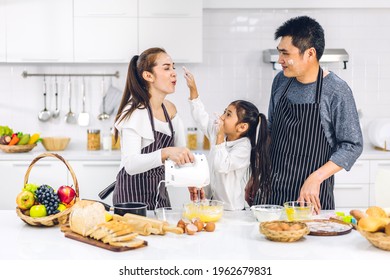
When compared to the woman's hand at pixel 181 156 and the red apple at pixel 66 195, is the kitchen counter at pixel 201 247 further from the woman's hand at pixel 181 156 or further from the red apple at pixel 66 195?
the woman's hand at pixel 181 156

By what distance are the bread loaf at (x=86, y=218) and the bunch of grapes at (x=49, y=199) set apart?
16 cm

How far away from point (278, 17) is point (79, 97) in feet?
6.24

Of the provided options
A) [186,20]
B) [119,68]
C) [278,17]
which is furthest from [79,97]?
[278,17]

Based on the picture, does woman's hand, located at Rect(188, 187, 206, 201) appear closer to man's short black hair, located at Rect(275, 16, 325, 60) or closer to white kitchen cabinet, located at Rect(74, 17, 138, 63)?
man's short black hair, located at Rect(275, 16, 325, 60)

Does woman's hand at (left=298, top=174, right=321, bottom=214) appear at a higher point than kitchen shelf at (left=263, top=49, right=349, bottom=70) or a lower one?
lower

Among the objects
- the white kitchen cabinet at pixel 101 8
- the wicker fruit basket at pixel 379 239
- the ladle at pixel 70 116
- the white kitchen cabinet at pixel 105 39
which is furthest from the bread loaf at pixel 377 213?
the ladle at pixel 70 116

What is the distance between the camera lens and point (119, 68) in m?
5.60

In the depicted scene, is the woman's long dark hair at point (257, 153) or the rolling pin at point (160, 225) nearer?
the rolling pin at point (160, 225)

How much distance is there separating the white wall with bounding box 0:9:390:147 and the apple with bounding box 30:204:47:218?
3.05 m

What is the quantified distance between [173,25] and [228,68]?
69 cm

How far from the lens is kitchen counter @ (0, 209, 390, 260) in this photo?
2232mm

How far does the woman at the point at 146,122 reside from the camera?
328cm

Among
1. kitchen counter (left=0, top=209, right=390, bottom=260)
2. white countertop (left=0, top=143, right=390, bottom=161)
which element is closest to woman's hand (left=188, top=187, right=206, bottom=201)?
kitchen counter (left=0, top=209, right=390, bottom=260)

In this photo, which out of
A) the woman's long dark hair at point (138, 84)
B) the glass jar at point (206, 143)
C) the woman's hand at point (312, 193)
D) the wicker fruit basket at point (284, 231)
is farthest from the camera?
the glass jar at point (206, 143)
